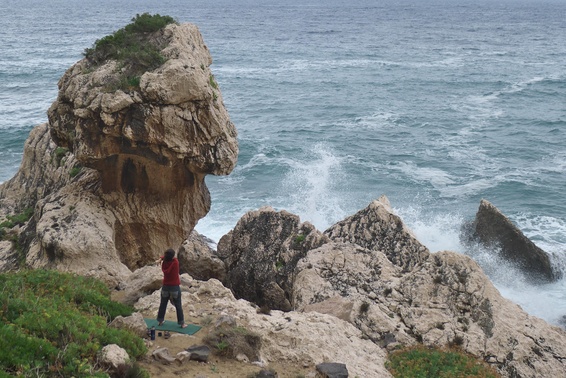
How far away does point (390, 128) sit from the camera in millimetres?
53250

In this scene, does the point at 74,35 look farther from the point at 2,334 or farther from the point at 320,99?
the point at 2,334

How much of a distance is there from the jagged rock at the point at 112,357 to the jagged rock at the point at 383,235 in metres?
10.2

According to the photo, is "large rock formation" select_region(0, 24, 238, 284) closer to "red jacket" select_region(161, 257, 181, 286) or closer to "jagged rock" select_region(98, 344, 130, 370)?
"red jacket" select_region(161, 257, 181, 286)

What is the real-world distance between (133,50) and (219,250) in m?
7.23

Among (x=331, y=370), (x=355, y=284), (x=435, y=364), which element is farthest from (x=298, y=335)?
(x=355, y=284)

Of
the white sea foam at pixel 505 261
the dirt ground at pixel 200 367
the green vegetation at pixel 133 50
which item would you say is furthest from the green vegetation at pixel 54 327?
the white sea foam at pixel 505 261

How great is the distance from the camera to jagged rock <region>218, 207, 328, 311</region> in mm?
20953

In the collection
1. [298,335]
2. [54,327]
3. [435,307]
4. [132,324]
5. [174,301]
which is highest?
[54,327]

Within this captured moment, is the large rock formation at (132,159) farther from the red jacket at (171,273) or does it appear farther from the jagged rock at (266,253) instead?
the red jacket at (171,273)

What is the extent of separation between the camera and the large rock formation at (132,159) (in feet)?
62.2

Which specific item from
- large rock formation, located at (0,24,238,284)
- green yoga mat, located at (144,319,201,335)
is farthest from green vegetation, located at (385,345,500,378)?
large rock formation, located at (0,24,238,284)

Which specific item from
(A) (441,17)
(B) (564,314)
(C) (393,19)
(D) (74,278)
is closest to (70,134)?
(D) (74,278)

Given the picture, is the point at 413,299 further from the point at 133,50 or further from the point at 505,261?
the point at 505,261

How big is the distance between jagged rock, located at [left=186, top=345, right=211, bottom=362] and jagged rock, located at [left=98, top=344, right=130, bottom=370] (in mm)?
1592
